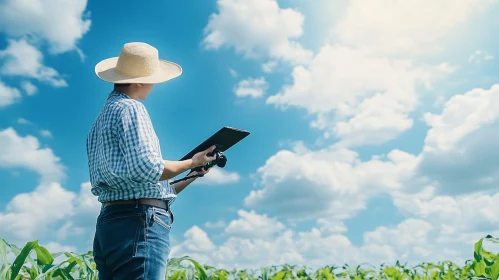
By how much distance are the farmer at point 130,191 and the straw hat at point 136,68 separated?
18 centimetres

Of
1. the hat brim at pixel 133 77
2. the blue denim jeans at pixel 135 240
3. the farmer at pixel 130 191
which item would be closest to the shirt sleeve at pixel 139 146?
the farmer at pixel 130 191

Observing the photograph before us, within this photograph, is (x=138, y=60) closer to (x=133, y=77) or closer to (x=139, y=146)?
(x=133, y=77)

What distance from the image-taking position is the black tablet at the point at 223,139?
2919mm

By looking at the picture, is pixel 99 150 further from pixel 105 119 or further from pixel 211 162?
pixel 211 162

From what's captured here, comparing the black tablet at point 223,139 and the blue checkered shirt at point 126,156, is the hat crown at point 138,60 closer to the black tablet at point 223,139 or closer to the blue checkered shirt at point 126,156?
the blue checkered shirt at point 126,156

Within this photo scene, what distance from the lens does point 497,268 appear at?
12.8 feet

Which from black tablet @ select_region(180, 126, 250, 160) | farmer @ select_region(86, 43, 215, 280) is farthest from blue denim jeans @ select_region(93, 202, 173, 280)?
black tablet @ select_region(180, 126, 250, 160)

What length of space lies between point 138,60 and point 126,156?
69cm

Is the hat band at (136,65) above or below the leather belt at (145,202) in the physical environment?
above

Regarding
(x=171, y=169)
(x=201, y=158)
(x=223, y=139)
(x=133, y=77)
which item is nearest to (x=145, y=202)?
(x=171, y=169)

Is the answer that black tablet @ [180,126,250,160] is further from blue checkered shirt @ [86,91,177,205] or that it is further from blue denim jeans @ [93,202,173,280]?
blue denim jeans @ [93,202,173,280]

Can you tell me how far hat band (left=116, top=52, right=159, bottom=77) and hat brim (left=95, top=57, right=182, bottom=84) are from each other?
3 cm

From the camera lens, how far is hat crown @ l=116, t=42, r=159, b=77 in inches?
120

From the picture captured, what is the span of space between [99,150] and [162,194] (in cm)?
40
